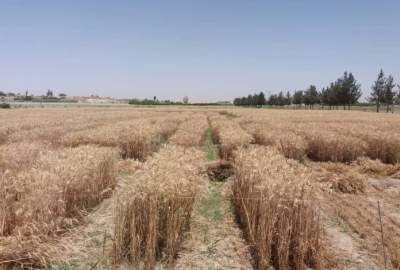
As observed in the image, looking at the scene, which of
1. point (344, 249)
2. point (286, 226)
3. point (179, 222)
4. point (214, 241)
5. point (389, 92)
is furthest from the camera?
point (389, 92)

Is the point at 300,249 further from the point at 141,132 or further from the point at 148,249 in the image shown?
the point at 141,132

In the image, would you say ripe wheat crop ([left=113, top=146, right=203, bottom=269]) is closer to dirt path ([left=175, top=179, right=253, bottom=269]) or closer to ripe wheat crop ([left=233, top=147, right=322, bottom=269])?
dirt path ([left=175, top=179, right=253, bottom=269])

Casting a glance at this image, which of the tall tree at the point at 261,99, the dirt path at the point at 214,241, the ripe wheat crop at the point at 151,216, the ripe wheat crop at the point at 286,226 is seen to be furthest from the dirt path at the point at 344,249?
the tall tree at the point at 261,99

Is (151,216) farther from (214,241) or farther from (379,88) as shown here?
(379,88)

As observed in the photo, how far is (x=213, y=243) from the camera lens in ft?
15.0

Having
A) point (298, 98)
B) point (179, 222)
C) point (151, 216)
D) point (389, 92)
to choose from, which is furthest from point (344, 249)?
point (298, 98)

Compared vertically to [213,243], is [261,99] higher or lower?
higher

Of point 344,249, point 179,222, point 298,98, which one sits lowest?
point 344,249

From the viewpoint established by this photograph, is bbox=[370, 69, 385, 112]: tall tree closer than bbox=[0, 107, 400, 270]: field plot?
No

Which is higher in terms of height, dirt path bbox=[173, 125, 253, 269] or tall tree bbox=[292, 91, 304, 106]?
tall tree bbox=[292, 91, 304, 106]

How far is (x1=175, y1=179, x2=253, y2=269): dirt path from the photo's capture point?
403cm

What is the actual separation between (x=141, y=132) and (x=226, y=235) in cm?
726

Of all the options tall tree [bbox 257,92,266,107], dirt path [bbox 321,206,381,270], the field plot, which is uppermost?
tall tree [bbox 257,92,266,107]

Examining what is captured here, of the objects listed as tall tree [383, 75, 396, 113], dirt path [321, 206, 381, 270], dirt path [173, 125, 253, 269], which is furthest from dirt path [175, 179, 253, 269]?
tall tree [383, 75, 396, 113]
